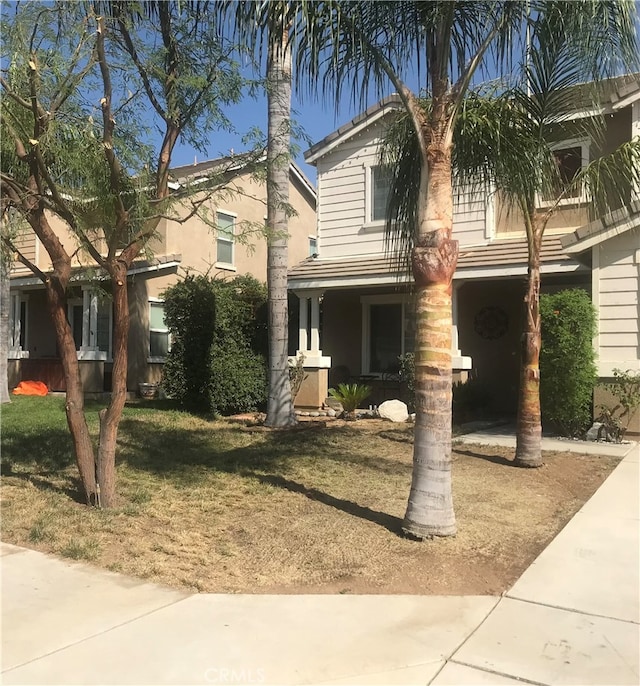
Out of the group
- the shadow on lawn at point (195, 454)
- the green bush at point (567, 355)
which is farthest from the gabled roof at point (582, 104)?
the shadow on lawn at point (195, 454)

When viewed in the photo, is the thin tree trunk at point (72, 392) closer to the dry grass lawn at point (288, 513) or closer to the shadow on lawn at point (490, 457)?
the dry grass lawn at point (288, 513)

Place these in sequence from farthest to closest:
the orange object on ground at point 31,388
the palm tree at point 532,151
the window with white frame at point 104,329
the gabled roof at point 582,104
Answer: the window with white frame at point 104,329, the orange object on ground at point 31,388, the gabled roof at point 582,104, the palm tree at point 532,151

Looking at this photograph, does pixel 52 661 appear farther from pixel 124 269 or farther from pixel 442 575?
pixel 124 269

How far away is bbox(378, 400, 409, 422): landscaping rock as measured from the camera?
12672 mm

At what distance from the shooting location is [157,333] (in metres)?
17.8

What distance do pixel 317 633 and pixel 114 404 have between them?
3504mm

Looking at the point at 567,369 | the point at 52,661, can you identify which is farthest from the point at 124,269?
the point at 567,369

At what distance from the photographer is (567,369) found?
10.1 metres

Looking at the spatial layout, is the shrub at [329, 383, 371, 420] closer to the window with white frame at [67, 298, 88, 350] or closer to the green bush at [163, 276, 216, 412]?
the green bush at [163, 276, 216, 412]

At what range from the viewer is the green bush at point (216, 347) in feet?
43.9

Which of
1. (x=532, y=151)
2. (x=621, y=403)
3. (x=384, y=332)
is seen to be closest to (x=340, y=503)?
(x=532, y=151)

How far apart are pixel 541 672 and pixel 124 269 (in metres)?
5.02

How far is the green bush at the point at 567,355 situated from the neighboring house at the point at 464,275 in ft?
1.85

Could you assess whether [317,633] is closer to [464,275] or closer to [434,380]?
[434,380]
